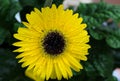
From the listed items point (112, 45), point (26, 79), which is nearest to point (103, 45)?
point (112, 45)

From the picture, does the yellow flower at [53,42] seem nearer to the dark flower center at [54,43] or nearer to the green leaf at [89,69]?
the dark flower center at [54,43]

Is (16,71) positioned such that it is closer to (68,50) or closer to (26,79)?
(26,79)

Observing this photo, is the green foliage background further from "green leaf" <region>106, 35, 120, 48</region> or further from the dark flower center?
the dark flower center

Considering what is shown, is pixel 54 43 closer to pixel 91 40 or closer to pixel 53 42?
pixel 53 42

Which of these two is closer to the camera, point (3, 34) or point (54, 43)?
point (54, 43)

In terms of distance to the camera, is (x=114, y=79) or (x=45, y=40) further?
(x=114, y=79)

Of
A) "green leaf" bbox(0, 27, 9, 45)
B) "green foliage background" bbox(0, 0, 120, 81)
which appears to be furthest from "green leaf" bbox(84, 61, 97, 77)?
"green leaf" bbox(0, 27, 9, 45)

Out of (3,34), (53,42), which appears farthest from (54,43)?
(3,34)
